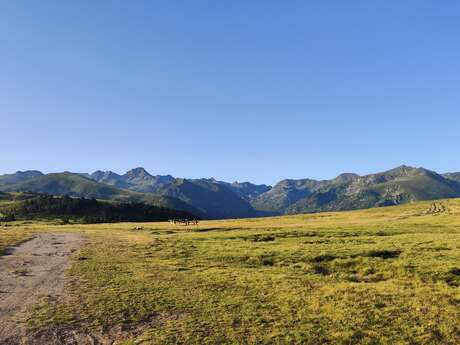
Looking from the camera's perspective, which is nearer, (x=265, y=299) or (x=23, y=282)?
(x=265, y=299)

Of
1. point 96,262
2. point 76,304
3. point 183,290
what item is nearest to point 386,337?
point 183,290

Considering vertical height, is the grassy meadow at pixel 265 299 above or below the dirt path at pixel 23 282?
below

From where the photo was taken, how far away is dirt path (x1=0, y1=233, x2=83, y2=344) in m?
20.6

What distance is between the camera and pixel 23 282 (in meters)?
31.4

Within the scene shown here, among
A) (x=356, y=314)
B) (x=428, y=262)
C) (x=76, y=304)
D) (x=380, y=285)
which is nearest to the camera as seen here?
(x=356, y=314)

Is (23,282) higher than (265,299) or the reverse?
higher

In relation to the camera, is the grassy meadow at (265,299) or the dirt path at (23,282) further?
the dirt path at (23,282)

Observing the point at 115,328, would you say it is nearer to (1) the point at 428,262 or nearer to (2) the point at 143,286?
(2) the point at 143,286

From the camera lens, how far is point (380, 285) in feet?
101

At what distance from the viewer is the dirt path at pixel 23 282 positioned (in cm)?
2064

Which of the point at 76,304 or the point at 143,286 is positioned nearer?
the point at 76,304

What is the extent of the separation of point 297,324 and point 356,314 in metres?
3.98

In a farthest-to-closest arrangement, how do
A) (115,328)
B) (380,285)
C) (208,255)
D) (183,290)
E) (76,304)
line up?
1. (208,255)
2. (380,285)
3. (183,290)
4. (76,304)
5. (115,328)

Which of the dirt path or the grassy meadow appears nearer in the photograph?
the grassy meadow
